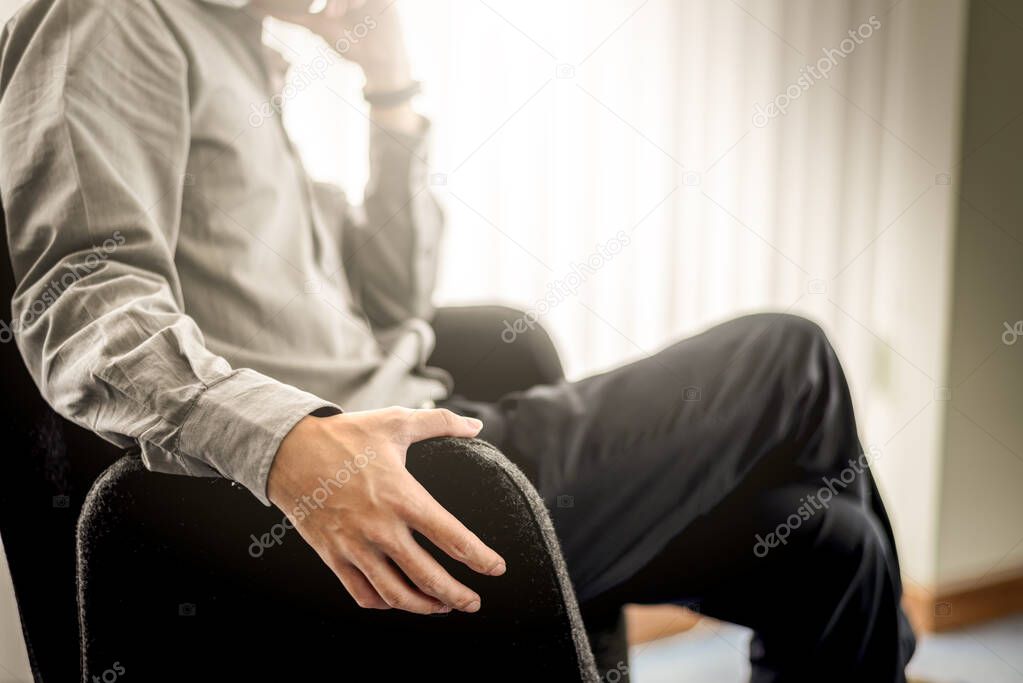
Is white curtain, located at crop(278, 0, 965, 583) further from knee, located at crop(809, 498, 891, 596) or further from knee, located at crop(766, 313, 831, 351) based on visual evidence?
knee, located at crop(809, 498, 891, 596)

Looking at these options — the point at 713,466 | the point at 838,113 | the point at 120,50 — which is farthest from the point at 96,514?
the point at 838,113

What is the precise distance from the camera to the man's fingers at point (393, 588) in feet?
1.97

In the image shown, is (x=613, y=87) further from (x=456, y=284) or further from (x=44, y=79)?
(x=44, y=79)

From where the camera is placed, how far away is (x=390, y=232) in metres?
1.12

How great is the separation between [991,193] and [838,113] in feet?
1.00

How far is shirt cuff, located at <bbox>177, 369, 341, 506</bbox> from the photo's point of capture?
0.62m
